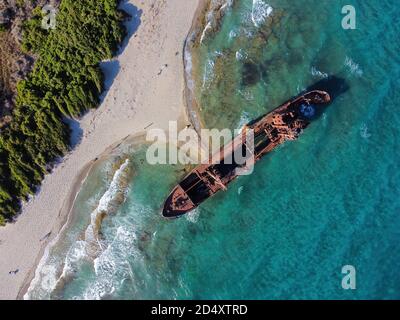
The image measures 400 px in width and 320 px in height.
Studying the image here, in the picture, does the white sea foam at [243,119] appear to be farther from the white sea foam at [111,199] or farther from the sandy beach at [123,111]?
the white sea foam at [111,199]

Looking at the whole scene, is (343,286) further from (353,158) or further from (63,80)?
(63,80)

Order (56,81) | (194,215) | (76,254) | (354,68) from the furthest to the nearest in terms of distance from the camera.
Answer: (76,254)
(194,215)
(354,68)
(56,81)

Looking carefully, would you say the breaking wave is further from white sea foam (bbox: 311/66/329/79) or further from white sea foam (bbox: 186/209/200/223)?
white sea foam (bbox: 311/66/329/79)

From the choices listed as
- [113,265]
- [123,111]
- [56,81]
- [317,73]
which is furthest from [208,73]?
[113,265]

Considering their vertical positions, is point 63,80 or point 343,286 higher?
point 63,80

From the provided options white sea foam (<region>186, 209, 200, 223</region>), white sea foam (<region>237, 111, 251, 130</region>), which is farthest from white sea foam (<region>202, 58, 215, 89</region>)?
white sea foam (<region>186, 209, 200, 223</region>)

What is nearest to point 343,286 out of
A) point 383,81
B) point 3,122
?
point 383,81

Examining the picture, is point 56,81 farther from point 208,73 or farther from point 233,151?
point 233,151
